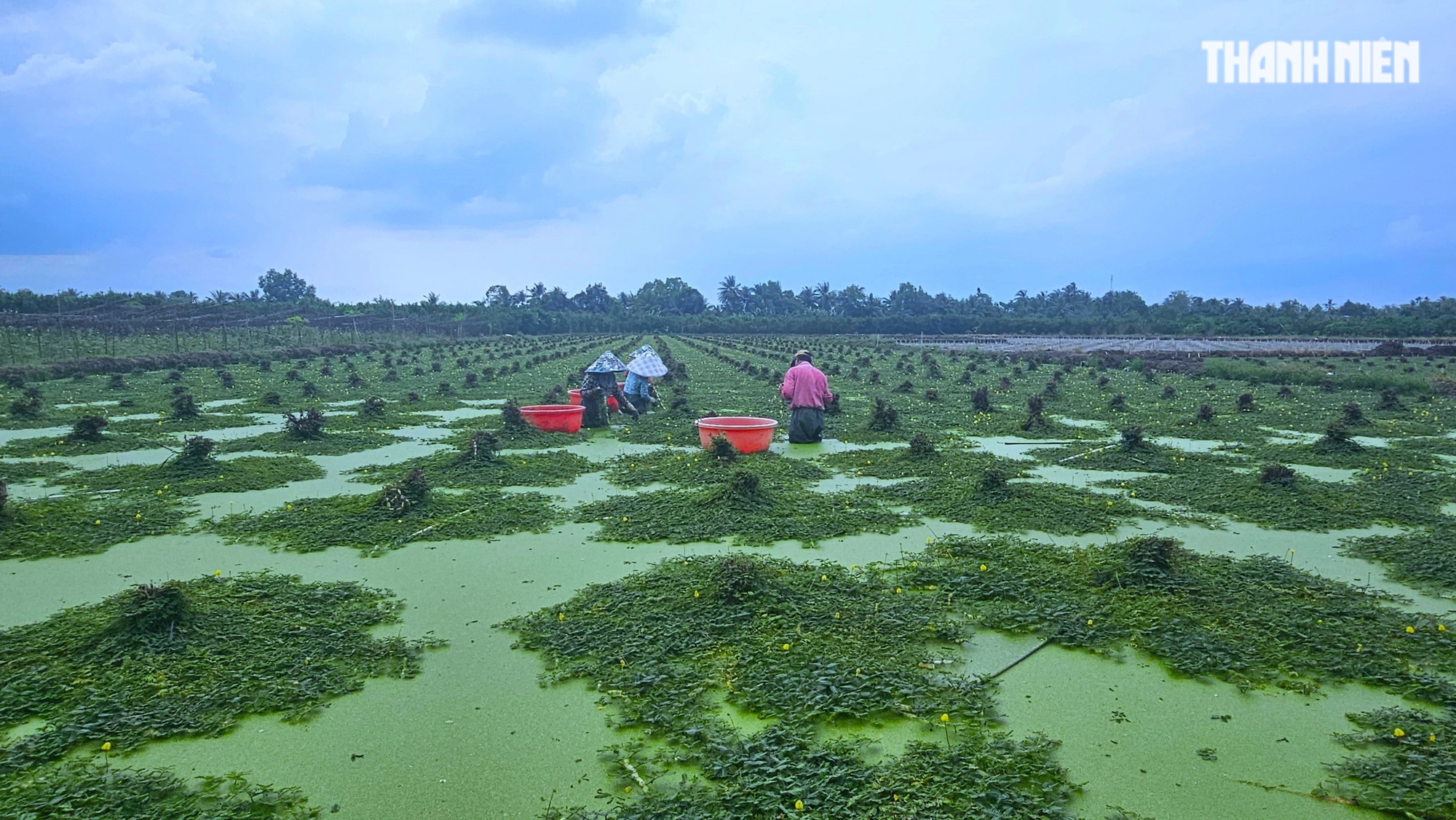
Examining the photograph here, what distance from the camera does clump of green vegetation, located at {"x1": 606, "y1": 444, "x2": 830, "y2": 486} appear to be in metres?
9.37

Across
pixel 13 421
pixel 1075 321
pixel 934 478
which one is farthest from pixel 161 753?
pixel 1075 321

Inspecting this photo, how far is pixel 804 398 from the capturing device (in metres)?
11.9

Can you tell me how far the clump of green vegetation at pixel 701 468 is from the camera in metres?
9.37

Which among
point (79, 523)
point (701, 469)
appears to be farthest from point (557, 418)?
point (79, 523)

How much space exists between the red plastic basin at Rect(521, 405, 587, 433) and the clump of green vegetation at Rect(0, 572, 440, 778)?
23.4 ft

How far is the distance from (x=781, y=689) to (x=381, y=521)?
14.9 feet

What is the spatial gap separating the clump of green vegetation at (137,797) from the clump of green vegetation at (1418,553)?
6773 mm

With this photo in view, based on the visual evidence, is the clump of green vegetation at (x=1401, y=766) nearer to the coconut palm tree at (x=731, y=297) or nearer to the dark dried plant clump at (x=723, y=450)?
the dark dried plant clump at (x=723, y=450)

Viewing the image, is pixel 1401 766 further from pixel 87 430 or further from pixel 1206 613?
pixel 87 430

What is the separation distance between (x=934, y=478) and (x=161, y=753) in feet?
23.9

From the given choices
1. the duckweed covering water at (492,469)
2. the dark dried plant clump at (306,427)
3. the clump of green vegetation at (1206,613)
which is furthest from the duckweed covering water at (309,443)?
the clump of green vegetation at (1206,613)

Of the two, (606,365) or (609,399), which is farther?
(609,399)

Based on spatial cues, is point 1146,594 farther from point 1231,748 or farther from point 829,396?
point 829,396

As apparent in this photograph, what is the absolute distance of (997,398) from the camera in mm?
19281
